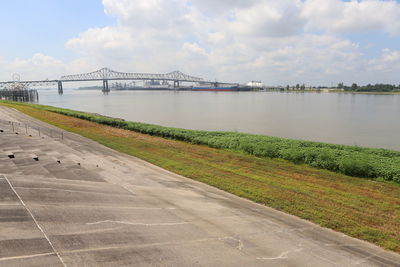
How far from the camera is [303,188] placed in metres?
12.5

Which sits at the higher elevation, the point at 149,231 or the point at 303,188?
the point at 149,231

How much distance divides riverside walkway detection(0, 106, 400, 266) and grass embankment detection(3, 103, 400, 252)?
789mm

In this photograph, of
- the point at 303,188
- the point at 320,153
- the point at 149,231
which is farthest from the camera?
the point at 320,153

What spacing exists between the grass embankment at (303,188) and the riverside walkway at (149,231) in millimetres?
789

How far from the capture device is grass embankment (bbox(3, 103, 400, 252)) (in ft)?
29.6

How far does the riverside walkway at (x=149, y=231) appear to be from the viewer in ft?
18.0

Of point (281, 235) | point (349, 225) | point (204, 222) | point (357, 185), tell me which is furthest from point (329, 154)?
point (204, 222)

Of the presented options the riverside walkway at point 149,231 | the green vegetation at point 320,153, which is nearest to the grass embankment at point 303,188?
the green vegetation at point 320,153

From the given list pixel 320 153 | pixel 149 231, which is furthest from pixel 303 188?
pixel 149 231

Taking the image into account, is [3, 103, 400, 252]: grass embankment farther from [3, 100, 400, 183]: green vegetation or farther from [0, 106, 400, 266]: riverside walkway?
[0, 106, 400, 266]: riverside walkway

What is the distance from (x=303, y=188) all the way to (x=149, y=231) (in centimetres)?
834

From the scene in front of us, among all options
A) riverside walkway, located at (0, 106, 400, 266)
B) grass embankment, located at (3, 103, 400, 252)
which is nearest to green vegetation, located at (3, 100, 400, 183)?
grass embankment, located at (3, 103, 400, 252)

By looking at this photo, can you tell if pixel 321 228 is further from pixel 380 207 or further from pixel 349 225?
pixel 380 207

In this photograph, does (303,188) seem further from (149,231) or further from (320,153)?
(149,231)
